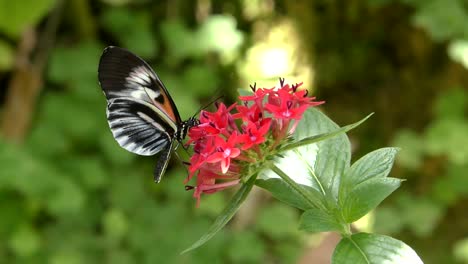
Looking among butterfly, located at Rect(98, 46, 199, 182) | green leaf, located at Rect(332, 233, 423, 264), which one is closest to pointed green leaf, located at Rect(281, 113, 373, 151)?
green leaf, located at Rect(332, 233, 423, 264)

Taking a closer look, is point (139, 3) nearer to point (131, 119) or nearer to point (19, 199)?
point (19, 199)

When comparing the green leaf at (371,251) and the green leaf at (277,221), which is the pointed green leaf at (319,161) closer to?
the green leaf at (371,251)

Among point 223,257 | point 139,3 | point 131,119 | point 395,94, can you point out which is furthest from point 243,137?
point 395,94

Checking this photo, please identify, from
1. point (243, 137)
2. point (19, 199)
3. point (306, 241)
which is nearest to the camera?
point (243, 137)

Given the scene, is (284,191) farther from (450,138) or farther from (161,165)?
(450,138)

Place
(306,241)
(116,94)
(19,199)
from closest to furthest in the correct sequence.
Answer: (116,94), (19,199), (306,241)

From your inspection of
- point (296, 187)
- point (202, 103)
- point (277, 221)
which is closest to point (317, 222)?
point (296, 187)

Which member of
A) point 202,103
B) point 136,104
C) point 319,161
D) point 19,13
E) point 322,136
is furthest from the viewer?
point 202,103
